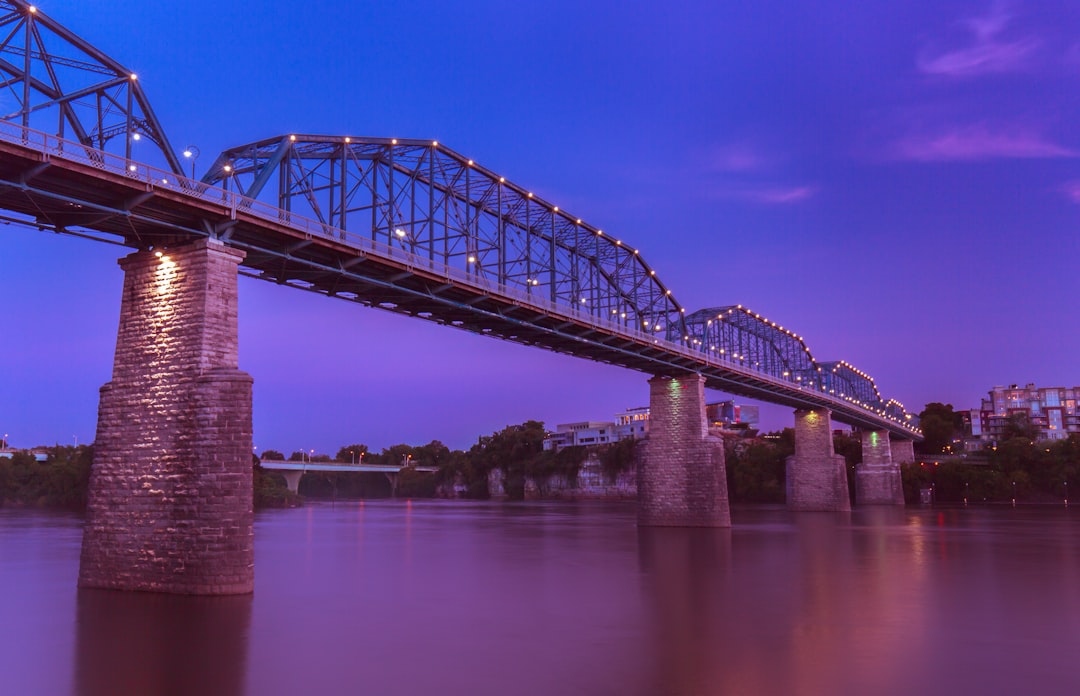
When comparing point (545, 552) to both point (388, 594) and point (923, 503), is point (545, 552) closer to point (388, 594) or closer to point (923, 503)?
point (388, 594)

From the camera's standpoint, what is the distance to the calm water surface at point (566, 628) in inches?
605

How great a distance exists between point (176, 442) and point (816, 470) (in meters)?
89.3

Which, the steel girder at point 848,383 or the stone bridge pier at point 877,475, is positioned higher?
the steel girder at point 848,383

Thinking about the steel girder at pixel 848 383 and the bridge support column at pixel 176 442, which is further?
the steel girder at pixel 848 383

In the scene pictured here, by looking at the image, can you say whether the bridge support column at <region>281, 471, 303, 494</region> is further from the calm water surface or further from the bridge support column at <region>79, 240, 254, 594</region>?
the bridge support column at <region>79, 240, 254, 594</region>

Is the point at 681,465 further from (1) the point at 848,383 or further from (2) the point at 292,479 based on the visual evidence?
(2) the point at 292,479

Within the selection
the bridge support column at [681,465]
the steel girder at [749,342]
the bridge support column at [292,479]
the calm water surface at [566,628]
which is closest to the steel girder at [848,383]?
the steel girder at [749,342]

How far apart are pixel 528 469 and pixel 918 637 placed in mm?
168646

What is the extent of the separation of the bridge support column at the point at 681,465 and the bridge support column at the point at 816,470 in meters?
40.9

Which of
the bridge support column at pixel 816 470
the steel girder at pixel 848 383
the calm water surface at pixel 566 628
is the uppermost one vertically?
the steel girder at pixel 848 383

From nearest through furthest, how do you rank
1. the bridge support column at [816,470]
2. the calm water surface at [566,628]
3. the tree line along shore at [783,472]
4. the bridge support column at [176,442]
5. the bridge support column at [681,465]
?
the calm water surface at [566,628] → the bridge support column at [176,442] → the bridge support column at [681,465] → the bridge support column at [816,470] → the tree line along shore at [783,472]

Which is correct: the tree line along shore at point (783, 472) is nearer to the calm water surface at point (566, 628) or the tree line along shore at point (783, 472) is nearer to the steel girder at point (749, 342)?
the steel girder at point (749, 342)

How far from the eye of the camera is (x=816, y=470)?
334 feet

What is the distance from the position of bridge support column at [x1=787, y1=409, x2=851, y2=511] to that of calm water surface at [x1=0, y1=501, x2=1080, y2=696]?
6009 centimetres
